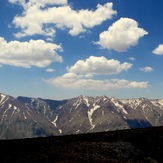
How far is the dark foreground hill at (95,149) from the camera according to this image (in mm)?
29109

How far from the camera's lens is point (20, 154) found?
3125 centimetres

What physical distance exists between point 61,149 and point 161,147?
23.5 metres

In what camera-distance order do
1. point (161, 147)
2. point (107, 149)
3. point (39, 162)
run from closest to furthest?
point (39, 162)
point (107, 149)
point (161, 147)

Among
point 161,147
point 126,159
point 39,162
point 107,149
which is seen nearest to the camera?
point 39,162

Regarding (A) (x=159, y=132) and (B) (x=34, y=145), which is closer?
(B) (x=34, y=145)

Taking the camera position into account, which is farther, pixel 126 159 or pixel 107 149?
pixel 107 149

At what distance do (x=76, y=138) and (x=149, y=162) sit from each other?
19.1 m

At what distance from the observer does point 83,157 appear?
2928 centimetres

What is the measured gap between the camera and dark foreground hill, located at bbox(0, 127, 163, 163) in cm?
2911

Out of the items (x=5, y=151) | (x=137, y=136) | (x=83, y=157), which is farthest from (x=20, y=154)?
(x=137, y=136)

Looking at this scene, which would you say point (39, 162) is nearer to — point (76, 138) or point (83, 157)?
point (83, 157)

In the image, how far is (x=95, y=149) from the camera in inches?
1373

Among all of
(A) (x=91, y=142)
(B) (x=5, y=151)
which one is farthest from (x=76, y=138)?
(B) (x=5, y=151)

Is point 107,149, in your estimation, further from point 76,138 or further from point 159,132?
point 159,132
